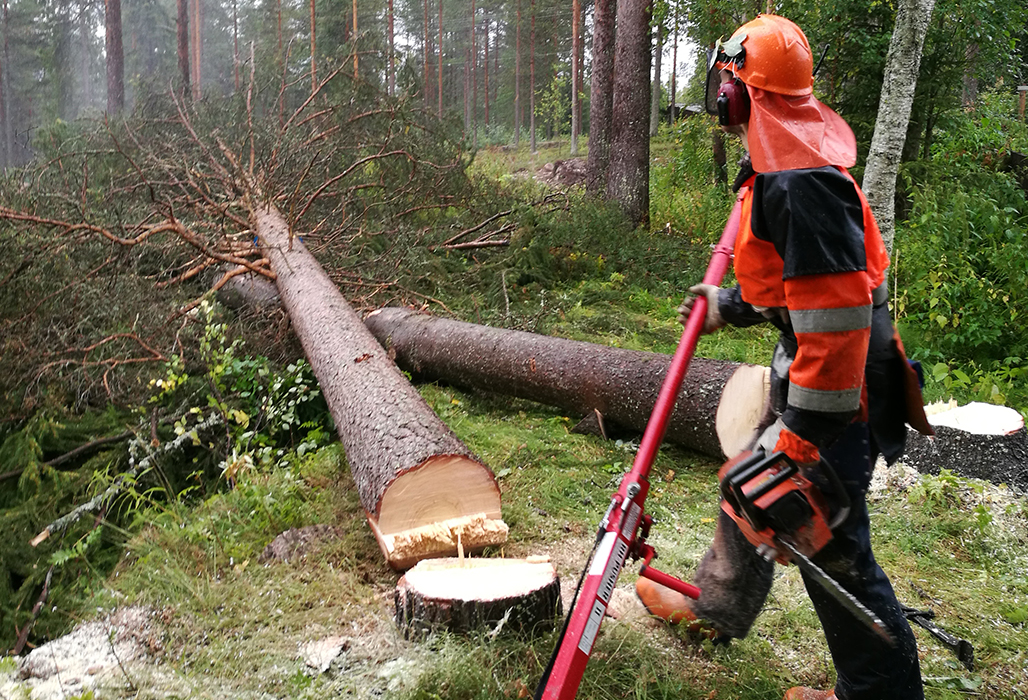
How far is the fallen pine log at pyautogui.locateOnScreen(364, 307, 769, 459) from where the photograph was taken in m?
3.28

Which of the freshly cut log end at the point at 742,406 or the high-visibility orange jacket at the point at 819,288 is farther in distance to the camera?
the freshly cut log end at the point at 742,406

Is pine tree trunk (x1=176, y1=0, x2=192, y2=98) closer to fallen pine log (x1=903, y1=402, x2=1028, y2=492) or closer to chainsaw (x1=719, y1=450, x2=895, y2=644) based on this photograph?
fallen pine log (x1=903, y1=402, x2=1028, y2=492)

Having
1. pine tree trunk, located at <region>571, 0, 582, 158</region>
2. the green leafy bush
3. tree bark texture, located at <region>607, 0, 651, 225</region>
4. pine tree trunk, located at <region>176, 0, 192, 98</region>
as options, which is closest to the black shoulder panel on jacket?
the green leafy bush

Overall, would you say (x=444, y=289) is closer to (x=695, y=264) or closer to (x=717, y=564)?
(x=695, y=264)

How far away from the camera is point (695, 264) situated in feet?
26.8

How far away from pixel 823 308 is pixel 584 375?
2955 mm

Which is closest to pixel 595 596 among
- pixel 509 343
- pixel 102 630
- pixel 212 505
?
pixel 102 630

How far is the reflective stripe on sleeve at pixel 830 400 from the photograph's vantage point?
1.67 metres

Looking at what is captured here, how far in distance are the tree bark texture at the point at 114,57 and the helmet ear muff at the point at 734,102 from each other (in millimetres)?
22844

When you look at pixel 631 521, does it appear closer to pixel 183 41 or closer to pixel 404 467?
pixel 404 467

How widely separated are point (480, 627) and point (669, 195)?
991 centimetres

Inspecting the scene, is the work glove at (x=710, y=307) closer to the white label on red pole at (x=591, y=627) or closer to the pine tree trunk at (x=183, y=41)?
the white label on red pole at (x=591, y=627)

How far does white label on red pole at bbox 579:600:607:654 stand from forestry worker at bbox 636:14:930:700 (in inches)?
23.1

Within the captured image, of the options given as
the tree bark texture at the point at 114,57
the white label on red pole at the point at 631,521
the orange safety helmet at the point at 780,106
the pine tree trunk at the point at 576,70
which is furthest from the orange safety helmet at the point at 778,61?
the tree bark texture at the point at 114,57
